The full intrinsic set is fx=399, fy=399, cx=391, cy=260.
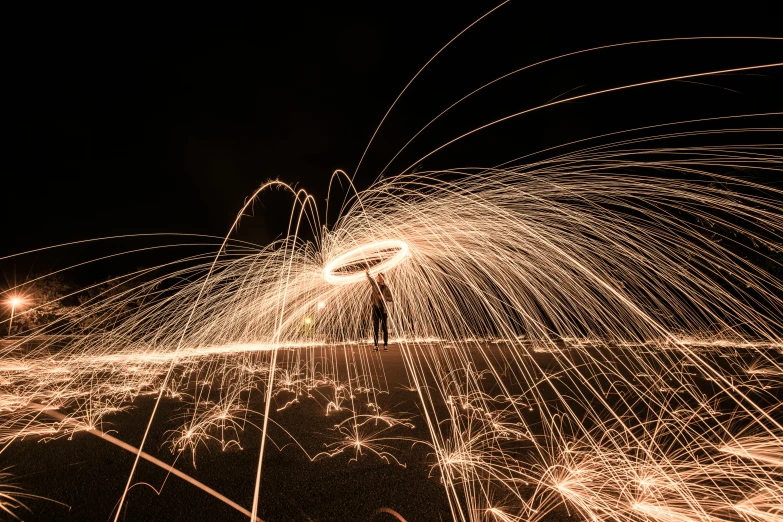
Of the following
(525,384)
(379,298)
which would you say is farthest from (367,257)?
(525,384)

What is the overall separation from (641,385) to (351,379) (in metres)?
3.87

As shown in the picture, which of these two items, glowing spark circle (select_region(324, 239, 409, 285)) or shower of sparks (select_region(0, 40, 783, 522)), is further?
glowing spark circle (select_region(324, 239, 409, 285))

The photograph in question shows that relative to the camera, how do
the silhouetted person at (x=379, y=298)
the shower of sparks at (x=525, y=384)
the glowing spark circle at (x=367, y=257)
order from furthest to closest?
the silhouetted person at (x=379, y=298), the glowing spark circle at (x=367, y=257), the shower of sparks at (x=525, y=384)

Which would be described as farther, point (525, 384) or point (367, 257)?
point (367, 257)

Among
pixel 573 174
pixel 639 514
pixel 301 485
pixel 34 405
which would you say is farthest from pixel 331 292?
pixel 639 514

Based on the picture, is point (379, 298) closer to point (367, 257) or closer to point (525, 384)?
point (367, 257)

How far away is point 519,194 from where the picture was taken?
474 cm

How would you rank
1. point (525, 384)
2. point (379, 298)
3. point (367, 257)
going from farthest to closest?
1. point (379, 298)
2. point (367, 257)
3. point (525, 384)

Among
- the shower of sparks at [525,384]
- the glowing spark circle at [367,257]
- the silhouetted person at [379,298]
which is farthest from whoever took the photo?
the silhouetted person at [379,298]

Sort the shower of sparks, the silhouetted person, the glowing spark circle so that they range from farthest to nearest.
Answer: the silhouetted person, the glowing spark circle, the shower of sparks

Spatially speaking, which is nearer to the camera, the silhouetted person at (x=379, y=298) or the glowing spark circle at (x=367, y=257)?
the glowing spark circle at (x=367, y=257)

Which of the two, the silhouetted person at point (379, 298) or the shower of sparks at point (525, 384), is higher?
the shower of sparks at point (525, 384)

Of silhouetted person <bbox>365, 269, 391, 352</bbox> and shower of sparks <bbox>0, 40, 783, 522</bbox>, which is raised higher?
shower of sparks <bbox>0, 40, 783, 522</bbox>

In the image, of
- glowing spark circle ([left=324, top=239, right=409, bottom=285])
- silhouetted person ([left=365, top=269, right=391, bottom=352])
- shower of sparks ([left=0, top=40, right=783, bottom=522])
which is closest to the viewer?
shower of sparks ([left=0, top=40, right=783, bottom=522])
